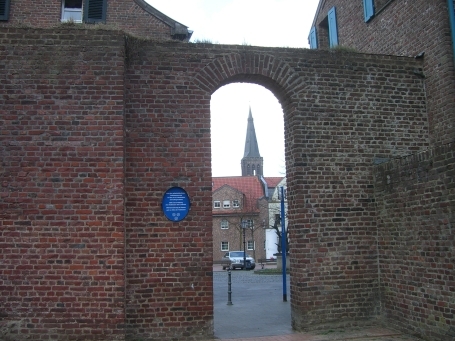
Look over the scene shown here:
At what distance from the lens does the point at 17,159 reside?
7383mm

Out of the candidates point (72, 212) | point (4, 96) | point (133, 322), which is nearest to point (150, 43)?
point (4, 96)

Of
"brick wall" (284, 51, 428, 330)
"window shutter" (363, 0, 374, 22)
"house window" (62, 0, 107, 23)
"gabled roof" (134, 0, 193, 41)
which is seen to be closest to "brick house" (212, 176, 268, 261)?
"gabled roof" (134, 0, 193, 41)

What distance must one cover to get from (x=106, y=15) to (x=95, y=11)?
347 mm

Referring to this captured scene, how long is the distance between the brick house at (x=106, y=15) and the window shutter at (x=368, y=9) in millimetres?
5504

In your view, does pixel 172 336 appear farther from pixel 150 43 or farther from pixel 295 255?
pixel 150 43

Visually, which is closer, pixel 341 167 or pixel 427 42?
pixel 341 167

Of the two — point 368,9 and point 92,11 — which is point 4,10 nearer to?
point 92,11

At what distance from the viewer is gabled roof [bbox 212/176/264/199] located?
5341 cm

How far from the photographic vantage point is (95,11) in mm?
14164

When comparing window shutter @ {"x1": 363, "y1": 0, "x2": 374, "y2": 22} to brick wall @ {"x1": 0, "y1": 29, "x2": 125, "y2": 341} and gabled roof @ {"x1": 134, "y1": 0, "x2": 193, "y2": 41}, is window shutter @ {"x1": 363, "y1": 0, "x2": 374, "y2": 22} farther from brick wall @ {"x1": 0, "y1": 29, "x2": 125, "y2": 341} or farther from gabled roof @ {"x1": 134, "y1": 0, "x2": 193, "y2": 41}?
brick wall @ {"x1": 0, "y1": 29, "x2": 125, "y2": 341}

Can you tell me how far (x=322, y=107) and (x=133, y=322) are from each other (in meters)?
5.13

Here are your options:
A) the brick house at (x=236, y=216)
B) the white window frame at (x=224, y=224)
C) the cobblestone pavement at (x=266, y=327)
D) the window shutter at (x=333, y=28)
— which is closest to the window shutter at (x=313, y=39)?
the window shutter at (x=333, y=28)

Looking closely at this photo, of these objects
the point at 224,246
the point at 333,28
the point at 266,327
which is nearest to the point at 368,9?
the point at 333,28

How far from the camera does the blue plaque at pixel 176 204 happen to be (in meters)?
7.86
